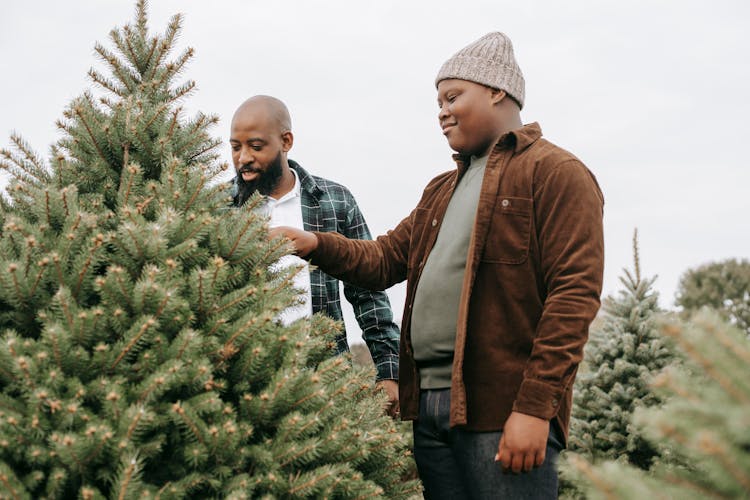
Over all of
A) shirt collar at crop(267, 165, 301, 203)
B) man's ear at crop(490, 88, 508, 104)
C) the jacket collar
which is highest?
man's ear at crop(490, 88, 508, 104)

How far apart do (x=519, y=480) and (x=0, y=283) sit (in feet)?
6.74

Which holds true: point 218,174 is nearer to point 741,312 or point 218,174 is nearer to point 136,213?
Result: point 136,213

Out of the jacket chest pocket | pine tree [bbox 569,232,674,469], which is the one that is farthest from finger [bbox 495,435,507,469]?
pine tree [bbox 569,232,674,469]

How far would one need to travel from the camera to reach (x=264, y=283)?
8.35 feet

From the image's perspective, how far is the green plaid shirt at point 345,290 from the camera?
14.0 feet

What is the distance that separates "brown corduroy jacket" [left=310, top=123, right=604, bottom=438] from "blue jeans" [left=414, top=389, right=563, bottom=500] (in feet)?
0.30

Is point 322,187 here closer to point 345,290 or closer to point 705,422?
point 345,290

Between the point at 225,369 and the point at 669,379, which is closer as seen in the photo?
the point at 669,379

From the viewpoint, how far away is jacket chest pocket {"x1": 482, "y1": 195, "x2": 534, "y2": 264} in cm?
298

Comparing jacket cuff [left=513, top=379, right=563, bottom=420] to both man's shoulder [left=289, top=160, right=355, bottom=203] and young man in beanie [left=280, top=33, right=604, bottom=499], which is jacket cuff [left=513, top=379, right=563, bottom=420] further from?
man's shoulder [left=289, top=160, right=355, bottom=203]

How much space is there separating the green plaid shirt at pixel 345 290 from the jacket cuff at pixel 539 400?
1460 millimetres

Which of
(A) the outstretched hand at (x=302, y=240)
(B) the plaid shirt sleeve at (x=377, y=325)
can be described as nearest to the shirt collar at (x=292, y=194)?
(B) the plaid shirt sleeve at (x=377, y=325)

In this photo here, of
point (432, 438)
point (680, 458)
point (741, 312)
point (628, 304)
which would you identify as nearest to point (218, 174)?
point (432, 438)

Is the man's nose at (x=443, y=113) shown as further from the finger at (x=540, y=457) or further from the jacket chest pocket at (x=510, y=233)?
the finger at (x=540, y=457)
